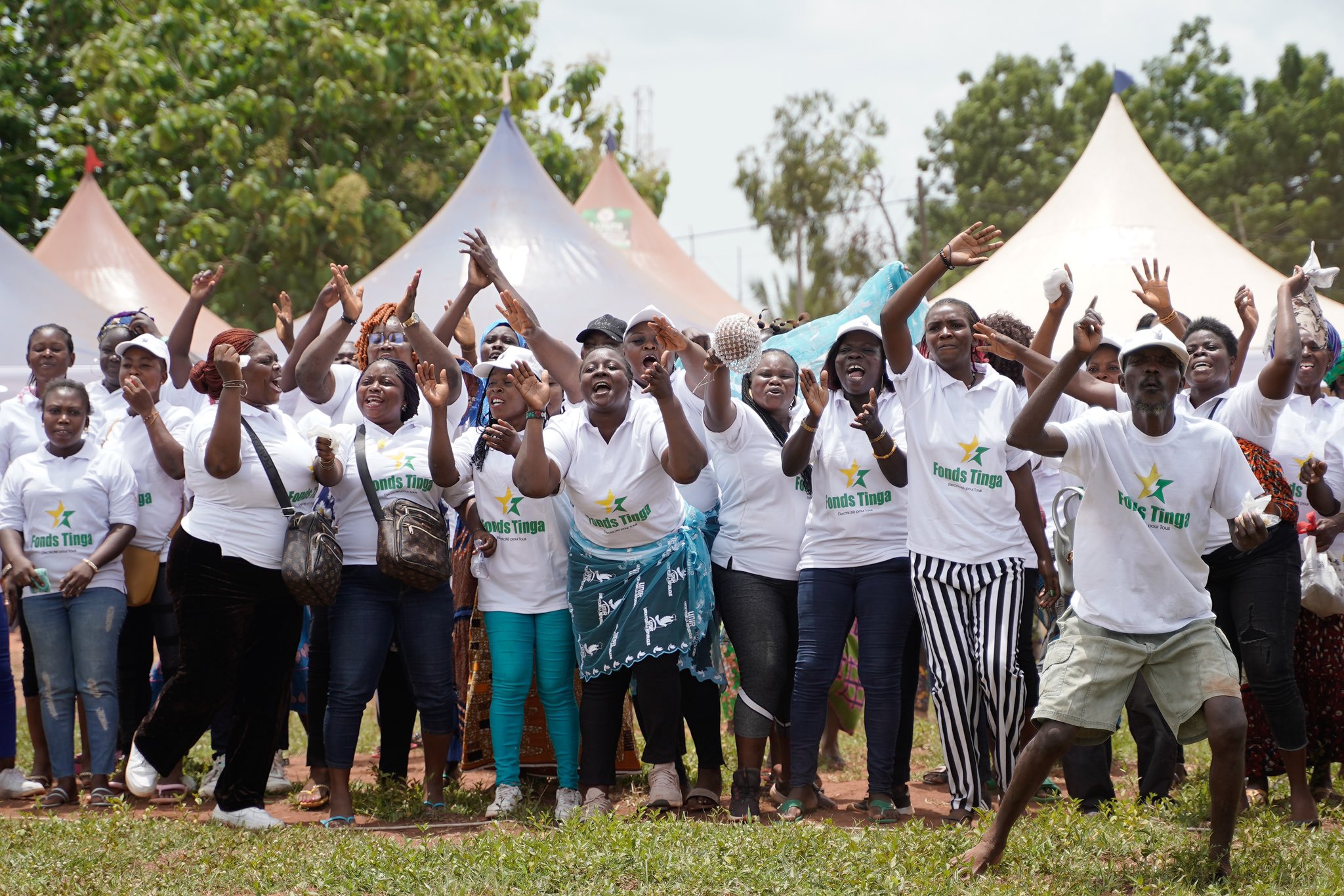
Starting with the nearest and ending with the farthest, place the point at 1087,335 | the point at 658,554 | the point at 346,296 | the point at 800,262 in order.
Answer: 1. the point at 1087,335
2. the point at 658,554
3. the point at 346,296
4. the point at 800,262

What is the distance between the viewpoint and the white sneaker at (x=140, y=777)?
6.90m

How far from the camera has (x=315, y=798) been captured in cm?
676

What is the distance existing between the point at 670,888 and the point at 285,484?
Answer: 8.69 ft

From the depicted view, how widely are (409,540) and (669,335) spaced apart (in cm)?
147

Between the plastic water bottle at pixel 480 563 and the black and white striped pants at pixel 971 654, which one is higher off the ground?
the plastic water bottle at pixel 480 563

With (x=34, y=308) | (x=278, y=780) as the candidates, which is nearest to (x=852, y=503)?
(x=278, y=780)

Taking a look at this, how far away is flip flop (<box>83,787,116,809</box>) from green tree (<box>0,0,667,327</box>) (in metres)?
12.5

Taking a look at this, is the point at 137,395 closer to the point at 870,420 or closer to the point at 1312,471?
the point at 870,420

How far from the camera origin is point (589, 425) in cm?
632

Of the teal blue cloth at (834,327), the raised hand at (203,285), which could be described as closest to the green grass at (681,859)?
the raised hand at (203,285)

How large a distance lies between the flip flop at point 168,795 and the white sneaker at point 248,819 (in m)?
0.81

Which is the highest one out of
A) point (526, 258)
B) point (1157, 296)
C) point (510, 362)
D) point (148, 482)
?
point (526, 258)

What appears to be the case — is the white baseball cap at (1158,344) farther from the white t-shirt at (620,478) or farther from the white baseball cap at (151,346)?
the white baseball cap at (151,346)

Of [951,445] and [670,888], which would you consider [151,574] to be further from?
[951,445]
